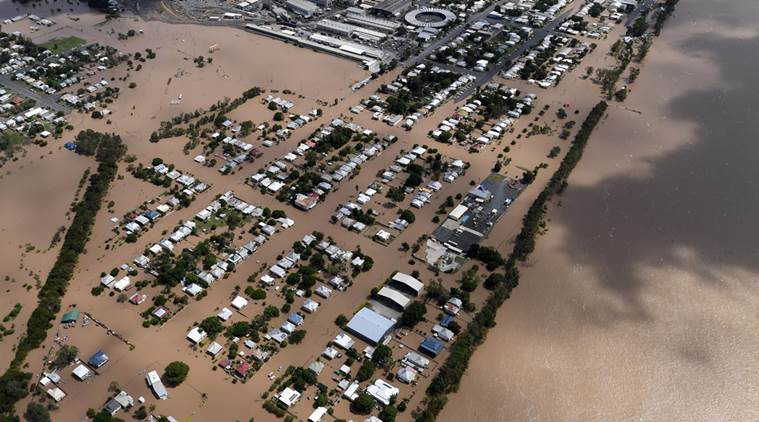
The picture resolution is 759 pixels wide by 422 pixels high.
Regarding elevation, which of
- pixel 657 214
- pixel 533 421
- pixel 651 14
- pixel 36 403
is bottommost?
pixel 36 403

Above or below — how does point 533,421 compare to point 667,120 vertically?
below

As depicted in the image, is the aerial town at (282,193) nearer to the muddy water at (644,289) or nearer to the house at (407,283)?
the house at (407,283)

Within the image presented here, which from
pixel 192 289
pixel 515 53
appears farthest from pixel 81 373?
pixel 515 53

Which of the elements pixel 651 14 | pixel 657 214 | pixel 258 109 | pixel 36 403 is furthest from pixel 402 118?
pixel 651 14

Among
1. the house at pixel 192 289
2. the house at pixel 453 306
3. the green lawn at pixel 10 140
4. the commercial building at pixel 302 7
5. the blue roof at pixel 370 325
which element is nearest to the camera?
the blue roof at pixel 370 325

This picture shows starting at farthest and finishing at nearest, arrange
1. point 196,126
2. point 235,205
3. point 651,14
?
point 651,14
point 196,126
point 235,205

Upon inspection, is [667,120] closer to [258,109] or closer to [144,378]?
[258,109]

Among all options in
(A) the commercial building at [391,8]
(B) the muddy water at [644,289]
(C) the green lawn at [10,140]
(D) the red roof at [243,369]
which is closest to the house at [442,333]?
(B) the muddy water at [644,289]
